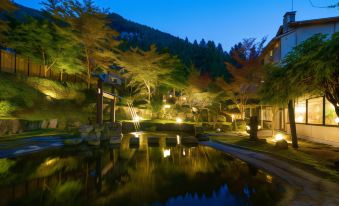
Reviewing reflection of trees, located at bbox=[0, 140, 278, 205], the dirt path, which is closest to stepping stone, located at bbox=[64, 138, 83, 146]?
reflection of trees, located at bbox=[0, 140, 278, 205]

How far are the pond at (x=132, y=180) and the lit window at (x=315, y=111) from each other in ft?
26.9

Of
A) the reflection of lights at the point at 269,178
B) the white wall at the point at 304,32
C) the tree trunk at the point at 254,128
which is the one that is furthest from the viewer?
the white wall at the point at 304,32

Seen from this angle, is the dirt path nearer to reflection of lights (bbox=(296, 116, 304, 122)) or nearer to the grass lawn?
the grass lawn

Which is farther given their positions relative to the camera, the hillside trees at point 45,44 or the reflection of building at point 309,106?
the hillside trees at point 45,44

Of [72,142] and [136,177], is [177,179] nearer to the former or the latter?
[136,177]

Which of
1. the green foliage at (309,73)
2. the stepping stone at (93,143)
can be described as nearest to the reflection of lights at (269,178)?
the green foliage at (309,73)

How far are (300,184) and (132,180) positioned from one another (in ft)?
17.3

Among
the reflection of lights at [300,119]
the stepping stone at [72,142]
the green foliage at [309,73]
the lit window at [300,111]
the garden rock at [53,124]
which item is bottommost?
the stepping stone at [72,142]

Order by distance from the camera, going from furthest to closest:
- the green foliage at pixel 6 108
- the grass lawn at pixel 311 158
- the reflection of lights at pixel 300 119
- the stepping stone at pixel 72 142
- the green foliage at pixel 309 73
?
the green foliage at pixel 6 108 → the reflection of lights at pixel 300 119 → the stepping stone at pixel 72 142 → the grass lawn at pixel 311 158 → the green foliage at pixel 309 73

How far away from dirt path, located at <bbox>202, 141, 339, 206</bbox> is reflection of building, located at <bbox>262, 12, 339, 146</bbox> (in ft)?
21.7

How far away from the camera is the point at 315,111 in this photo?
16219 mm

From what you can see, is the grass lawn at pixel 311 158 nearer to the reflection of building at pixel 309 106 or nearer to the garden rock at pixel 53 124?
the reflection of building at pixel 309 106

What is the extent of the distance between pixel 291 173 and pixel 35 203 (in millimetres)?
7976

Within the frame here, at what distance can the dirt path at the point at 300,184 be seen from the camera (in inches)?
223
